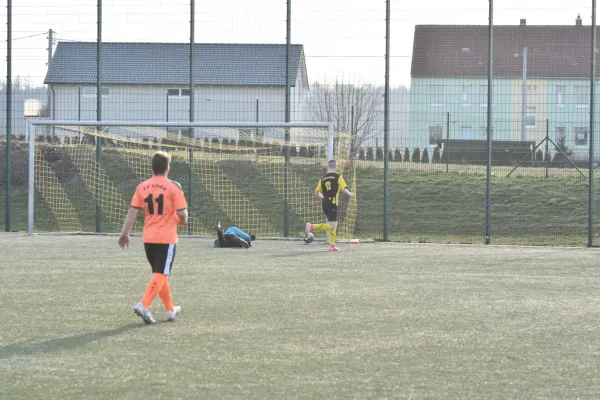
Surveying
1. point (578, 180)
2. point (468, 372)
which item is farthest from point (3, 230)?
point (468, 372)

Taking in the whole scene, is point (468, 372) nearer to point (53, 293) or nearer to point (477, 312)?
point (477, 312)

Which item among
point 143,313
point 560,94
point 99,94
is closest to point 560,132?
point 560,94

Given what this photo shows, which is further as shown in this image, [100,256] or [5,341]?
[100,256]

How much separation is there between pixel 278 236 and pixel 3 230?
19.7 ft

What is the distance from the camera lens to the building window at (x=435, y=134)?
20500 mm

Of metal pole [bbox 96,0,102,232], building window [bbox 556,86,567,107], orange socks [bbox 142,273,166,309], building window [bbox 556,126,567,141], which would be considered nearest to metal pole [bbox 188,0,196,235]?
metal pole [bbox 96,0,102,232]

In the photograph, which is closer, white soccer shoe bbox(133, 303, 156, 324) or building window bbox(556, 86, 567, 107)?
white soccer shoe bbox(133, 303, 156, 324)

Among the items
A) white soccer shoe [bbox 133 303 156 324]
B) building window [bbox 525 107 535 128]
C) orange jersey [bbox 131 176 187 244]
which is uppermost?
building window [bbox 525 107 535 128]

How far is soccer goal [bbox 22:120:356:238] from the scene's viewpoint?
19688 mm

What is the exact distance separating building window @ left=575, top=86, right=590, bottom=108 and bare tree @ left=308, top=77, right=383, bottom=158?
13.0ft

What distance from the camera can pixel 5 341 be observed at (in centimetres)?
704

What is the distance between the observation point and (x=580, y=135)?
20.6m

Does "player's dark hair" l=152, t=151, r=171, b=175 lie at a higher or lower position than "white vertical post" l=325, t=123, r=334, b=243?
lower

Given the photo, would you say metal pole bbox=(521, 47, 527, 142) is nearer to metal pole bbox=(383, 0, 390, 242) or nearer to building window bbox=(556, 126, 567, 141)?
building window bbox=(556, 126, 567, 141)
